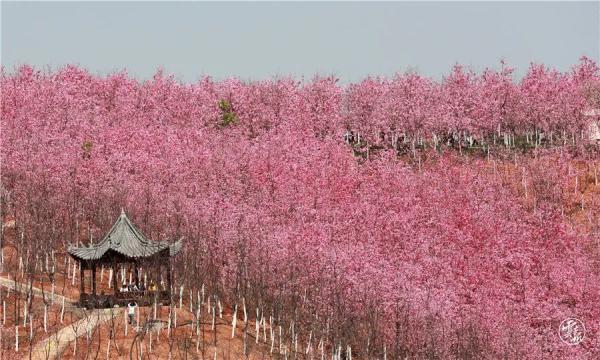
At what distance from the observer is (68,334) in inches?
2158

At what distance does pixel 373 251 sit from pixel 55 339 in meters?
26.2

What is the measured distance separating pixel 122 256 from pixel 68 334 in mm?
5940

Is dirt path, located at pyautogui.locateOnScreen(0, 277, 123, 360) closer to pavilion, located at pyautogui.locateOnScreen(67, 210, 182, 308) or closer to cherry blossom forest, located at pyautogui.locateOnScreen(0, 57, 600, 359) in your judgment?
pavilion, located at pyautogui.locateOnScreen(67, 210, 182, 308)

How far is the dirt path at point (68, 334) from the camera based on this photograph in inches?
2048

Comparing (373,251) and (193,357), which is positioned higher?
(373,251)

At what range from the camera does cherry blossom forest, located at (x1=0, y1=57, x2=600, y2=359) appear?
62.1 m

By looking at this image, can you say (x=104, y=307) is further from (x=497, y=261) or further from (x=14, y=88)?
(x=14, y=88)

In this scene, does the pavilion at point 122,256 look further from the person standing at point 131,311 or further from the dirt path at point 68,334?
the person standing at point 131,311

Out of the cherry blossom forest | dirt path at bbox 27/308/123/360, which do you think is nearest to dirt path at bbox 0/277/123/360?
dirt path at bbox 27/308/123/360

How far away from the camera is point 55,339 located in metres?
53.0

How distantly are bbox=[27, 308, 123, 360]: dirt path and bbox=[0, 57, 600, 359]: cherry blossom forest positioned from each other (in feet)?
22.7

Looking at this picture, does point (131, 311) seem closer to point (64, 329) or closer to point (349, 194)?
point (64, 329)

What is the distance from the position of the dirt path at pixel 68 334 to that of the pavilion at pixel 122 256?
673mm

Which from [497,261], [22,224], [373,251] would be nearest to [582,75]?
[497,261]
